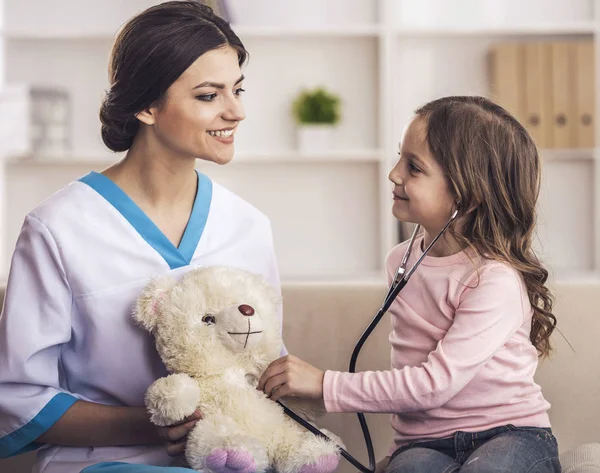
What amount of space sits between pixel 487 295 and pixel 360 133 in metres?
2.27

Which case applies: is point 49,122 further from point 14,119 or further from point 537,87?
point 537,87

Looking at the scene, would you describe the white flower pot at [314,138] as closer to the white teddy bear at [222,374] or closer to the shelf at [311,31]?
the shelf at [311,31]

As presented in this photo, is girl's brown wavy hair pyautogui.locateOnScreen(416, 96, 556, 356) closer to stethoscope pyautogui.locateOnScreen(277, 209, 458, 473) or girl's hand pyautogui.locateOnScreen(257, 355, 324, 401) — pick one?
stethoscope pyautogui.locateOnScreen(277, 209, 458, 473)

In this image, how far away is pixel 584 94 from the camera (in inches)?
136

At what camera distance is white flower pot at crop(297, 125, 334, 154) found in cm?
355

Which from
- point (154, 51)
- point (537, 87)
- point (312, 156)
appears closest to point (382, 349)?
point (154, 51)

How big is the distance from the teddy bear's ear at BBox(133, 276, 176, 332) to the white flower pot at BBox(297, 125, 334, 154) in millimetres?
2202

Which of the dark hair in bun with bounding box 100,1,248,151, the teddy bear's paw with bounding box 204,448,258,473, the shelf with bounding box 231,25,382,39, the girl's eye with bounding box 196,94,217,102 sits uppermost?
the shelf with bounding box 231,25,382,39

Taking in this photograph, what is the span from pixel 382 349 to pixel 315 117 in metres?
1.82

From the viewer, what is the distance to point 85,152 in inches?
144

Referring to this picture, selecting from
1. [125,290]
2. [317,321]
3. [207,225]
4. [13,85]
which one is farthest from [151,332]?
[13,85]

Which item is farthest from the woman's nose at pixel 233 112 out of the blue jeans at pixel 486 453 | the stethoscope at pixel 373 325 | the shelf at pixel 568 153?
the shelf at pixel 568 153

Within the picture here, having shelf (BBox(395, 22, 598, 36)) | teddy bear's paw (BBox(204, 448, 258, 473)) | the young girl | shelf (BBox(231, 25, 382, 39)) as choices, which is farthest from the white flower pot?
teddy bear's paw (BBox(204, 448, 258, 473))

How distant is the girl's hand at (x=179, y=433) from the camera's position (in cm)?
133
